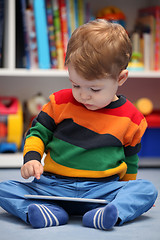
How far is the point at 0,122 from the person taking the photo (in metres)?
1.79

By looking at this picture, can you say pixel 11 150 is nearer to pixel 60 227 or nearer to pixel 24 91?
pixel 24 91

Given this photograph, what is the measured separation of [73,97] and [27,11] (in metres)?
0.89

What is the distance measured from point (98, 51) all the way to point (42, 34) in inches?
37.3

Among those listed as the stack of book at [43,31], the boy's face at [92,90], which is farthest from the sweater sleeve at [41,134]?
the stack of book at [43,31]

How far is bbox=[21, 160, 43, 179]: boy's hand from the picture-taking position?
38.1 inches

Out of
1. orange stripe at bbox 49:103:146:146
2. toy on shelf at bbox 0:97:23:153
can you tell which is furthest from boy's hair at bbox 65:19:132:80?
toy on shelf at bbox 0:97:23:153

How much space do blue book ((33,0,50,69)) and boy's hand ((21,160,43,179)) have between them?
0.94 metres

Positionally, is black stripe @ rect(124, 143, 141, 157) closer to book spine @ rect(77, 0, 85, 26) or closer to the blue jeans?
the blue jeans

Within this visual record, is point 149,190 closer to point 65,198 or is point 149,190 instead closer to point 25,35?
point 65,198

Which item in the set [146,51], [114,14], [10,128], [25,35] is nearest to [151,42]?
[146,51]

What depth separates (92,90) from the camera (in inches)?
38.9

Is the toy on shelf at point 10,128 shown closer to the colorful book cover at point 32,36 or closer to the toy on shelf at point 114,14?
the colorful book cover at point 32,36

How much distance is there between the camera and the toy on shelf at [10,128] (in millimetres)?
1794

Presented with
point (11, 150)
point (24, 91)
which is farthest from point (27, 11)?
point (11, 150)
